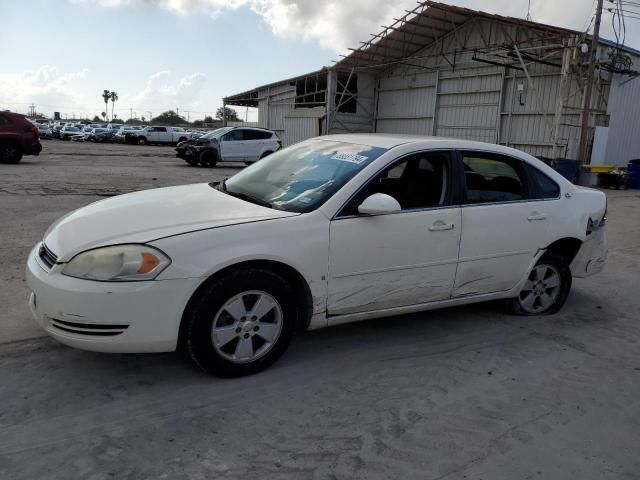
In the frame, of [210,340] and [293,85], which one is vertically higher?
[293,85]

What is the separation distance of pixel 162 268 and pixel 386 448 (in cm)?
153

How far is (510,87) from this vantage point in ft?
75.0

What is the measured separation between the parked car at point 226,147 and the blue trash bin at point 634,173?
518 inches

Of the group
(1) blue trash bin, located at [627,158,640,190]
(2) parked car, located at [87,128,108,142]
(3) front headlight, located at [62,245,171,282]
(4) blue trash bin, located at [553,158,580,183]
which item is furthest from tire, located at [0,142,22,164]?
(2) parked car, located at [87,128,108,142]

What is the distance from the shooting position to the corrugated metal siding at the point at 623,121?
19.8 meters

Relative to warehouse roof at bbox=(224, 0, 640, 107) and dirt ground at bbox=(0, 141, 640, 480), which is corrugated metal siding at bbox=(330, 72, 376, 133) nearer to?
warehouse roof at bbox=(224, 0, 640, 107)

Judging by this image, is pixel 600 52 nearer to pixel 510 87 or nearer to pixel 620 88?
pixel 620 88

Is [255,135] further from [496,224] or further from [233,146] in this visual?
[496,224]

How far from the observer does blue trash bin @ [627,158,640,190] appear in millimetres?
19047

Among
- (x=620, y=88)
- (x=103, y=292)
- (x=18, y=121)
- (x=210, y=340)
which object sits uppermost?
(x=620, y=88)

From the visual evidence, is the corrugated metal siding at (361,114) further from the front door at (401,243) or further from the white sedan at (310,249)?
the front door at (401,243)

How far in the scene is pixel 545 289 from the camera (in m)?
4.81

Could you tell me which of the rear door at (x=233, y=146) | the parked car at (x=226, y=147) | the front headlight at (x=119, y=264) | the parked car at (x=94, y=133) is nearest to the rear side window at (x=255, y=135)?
the parked car at (x=226, y=147)

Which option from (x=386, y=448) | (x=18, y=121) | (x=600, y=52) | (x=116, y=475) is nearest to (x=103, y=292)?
(x=116, y=475)
